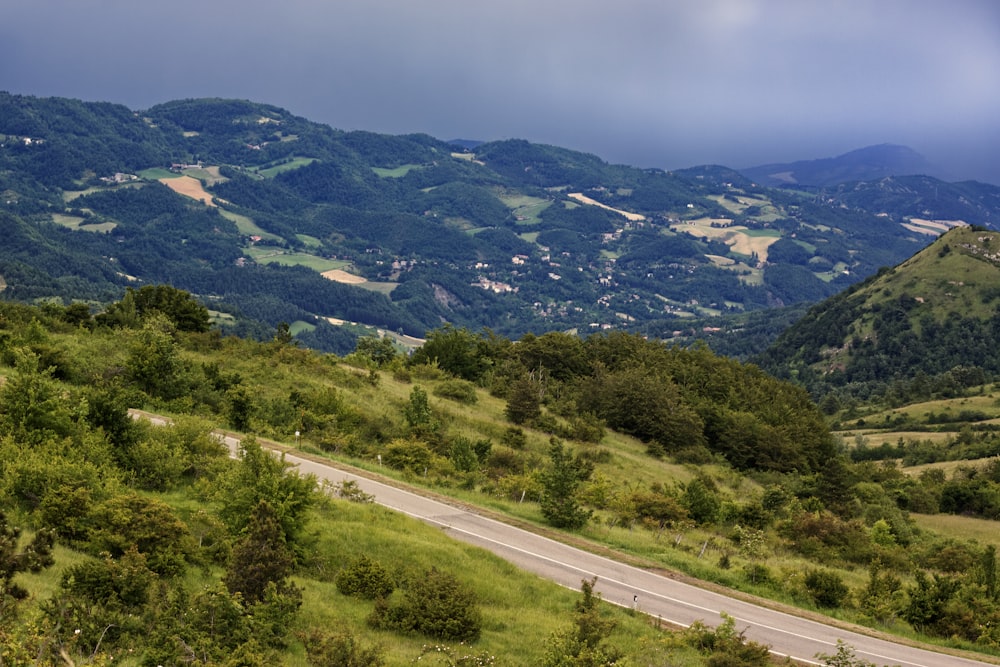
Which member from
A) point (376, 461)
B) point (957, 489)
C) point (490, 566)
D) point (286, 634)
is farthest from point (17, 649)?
point (957, 489)

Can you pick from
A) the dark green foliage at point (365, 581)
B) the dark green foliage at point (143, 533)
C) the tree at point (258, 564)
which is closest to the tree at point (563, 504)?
the dark green foliage at point (365, 581)

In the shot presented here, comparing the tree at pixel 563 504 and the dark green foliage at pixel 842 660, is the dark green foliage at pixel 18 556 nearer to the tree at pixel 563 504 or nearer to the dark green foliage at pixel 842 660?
the tree at pixel 563 504

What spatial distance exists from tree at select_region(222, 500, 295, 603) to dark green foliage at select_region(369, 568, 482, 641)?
219 cm

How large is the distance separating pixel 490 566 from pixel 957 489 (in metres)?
42.2

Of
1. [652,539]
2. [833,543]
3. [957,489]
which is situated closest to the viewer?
[652,539]

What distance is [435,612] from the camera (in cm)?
1602

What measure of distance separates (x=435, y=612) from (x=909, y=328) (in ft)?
593

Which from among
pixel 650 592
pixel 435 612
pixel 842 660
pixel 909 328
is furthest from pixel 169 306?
pixel 909 328

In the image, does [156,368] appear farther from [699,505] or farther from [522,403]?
[699,505]

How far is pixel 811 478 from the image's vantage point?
46.8 m

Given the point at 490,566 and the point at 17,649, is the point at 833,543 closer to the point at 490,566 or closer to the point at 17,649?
the point at 490,566

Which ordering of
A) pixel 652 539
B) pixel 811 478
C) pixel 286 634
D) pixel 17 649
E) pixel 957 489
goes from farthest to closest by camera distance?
pixel 957 489 → pixel 811 478 → pixel 652 539 → pixel 286 634 → pixel 17 649

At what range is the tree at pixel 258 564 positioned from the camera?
14875 millimetres

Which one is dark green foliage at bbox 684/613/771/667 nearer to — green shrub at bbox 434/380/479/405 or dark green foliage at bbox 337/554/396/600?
dark green foliage at bbox 337/554/396/600
